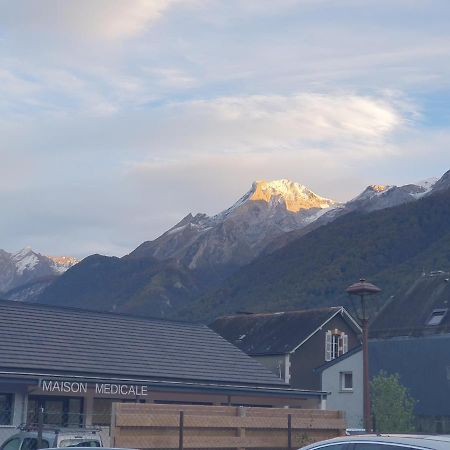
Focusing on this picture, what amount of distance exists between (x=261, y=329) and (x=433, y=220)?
7996 centimetres

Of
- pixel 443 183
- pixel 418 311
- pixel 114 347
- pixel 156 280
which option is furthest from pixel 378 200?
pixel 114 347

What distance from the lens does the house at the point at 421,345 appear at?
46.2 m

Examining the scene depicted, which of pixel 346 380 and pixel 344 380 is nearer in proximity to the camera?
pixel 344 380

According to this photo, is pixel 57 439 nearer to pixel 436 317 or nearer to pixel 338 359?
pixel 338 359

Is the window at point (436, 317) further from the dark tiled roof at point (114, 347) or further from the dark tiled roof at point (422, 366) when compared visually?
the dark tiled roof at point (114, 347)

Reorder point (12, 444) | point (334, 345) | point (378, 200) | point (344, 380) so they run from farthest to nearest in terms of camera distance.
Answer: point (378, 200) → point (334, 345) → point (344, 380) → point (12, 444)

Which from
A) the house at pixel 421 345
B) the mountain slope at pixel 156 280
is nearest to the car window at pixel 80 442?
the house at pixel 421 345

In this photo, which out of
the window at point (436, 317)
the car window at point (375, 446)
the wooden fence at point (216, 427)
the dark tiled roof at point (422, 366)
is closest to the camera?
the car window at point (375, 446)

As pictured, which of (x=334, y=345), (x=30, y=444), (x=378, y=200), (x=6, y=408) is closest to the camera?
(x=30, y=444)

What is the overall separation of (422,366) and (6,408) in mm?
26171

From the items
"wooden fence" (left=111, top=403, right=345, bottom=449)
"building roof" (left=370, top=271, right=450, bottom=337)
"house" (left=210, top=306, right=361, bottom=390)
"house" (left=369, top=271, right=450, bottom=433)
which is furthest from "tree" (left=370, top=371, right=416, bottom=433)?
"wooden fence" (left=111, top=403, right=345, bottom=449)

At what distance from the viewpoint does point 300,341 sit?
51125 millimetres

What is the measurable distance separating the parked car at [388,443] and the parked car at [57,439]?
5387 millimetres

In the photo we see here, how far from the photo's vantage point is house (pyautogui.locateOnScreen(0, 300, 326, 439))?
27.0 m
